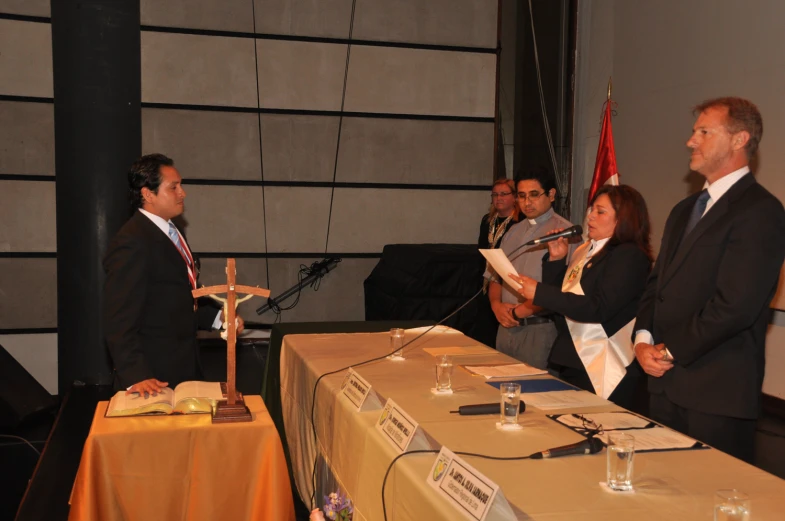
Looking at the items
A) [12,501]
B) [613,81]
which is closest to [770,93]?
[613,81]

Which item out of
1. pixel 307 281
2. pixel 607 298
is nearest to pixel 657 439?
pixel 607 298

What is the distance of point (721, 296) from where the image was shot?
217 cm

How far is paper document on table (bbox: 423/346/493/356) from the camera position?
9.55 ft

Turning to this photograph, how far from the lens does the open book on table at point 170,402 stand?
217 centimetres

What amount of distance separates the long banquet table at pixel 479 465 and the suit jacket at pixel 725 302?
0.29 m

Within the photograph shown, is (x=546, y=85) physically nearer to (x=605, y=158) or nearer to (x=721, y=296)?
(x=605, y=158)

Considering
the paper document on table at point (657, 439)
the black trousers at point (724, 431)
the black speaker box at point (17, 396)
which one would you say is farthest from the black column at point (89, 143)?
the paper document on table at point (657, 439)

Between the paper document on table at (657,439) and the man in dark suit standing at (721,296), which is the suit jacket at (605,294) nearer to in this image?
the man in dark suit standing at (721,296)

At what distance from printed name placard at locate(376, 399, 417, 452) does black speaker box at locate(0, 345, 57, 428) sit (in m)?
3.28

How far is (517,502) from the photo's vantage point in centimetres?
142

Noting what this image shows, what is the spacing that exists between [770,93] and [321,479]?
3.50 metres

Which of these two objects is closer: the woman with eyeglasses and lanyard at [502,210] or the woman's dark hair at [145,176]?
the woman's dark hair at [145,176]

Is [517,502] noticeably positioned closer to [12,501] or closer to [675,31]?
[12,501]

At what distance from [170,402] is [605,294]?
1.44 metres
